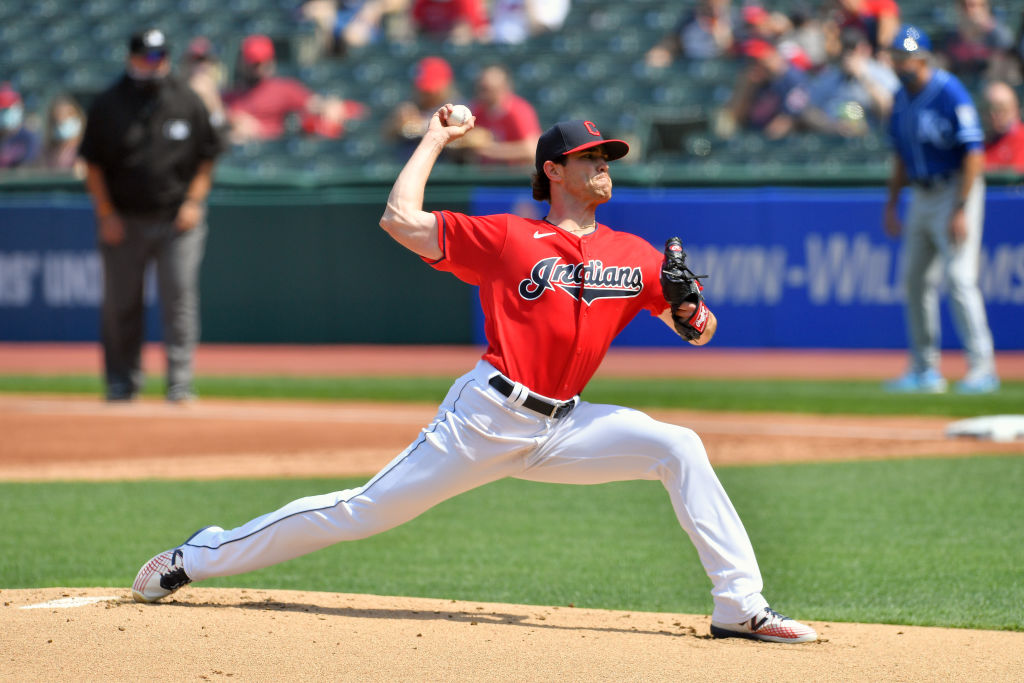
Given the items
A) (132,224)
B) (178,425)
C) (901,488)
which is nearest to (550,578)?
(901,488)

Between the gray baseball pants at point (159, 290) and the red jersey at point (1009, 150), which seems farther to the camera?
the red jersey at point (1009, 150)

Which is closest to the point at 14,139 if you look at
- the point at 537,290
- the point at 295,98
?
the point at 295,98

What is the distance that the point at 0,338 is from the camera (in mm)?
15281

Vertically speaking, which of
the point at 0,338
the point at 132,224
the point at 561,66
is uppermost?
the point at 561,66

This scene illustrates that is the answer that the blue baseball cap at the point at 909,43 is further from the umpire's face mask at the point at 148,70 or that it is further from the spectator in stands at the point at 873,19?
the umpire's face mask at the point at 148,70

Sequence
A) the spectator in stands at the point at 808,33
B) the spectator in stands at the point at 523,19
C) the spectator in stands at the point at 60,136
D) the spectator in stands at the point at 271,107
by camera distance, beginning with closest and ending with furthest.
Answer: the spectator in stands at the point at 808,33
the spectator in stands at the point at 60,136
the spectator in stands at the point at 271,107
the spectator in stands at the point at 523,19

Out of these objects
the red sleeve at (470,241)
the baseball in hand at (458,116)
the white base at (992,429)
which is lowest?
the white base at (992,429)

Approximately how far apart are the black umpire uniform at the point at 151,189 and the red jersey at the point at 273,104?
627 cm

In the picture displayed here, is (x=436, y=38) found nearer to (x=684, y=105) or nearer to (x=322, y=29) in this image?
(x=322, y=29)

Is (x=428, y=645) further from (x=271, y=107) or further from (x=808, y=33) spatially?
(x=271, y=107)

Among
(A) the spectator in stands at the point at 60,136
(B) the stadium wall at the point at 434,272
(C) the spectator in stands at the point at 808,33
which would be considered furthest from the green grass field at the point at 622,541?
(A) the spectator in stands at the point at 60,136

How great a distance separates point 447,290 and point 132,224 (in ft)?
12.9

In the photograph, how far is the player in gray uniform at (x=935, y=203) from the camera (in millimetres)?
10023

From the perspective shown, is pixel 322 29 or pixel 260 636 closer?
pixel 260 636
